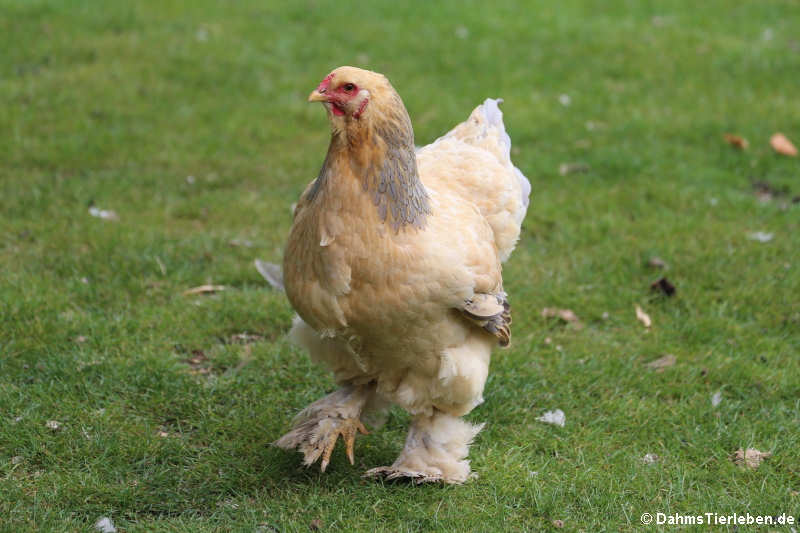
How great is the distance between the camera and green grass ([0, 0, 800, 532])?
3.97 m

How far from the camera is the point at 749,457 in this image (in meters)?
4.22

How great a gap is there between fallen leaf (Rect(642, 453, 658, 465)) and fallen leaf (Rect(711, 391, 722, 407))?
61 centimetres

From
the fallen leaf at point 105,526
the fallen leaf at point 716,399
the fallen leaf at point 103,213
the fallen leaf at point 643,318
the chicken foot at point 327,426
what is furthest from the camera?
the fallen leaf at point 103,213

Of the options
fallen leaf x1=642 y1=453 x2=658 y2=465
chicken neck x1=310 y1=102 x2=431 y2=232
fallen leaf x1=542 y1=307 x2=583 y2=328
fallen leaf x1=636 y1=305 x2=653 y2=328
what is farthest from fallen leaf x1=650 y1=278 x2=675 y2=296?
chicken neck x1=310 y1=102 x2=431 y2=232

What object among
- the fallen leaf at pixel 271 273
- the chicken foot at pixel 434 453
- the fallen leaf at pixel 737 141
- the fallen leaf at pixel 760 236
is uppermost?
the fallen leaf at pixel 271 273

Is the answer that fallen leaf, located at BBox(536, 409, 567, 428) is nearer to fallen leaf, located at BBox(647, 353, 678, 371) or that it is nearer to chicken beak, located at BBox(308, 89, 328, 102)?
fallen leaf, located at BBox(647, 353, 678, 371)

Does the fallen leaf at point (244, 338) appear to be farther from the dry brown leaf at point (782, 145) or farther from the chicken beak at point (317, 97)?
the dry brown leaf at point (782, 145)

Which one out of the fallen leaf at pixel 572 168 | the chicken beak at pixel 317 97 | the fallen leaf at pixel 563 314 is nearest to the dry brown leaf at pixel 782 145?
the fallen leaf at pixel 572 168

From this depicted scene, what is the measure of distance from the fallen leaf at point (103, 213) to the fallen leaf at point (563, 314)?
10.5 ft

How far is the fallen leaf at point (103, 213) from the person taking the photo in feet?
20.5

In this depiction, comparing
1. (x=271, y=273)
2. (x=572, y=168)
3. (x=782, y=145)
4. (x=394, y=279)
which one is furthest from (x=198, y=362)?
(x=782, y=145)

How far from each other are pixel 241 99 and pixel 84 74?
1.60 meters

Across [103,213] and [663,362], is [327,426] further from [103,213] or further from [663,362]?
[103,213]

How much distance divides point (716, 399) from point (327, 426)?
7.28ft
